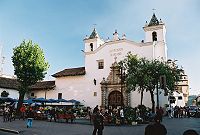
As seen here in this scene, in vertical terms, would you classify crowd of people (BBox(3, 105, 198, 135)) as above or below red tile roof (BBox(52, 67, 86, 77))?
below

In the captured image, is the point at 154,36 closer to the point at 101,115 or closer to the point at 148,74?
the point at 148,74

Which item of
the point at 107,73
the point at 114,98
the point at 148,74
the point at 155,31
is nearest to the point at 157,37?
the point at 155,31

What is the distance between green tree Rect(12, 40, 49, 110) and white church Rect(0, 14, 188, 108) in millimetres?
11308

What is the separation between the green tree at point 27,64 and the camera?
3281 cm

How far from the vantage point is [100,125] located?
539 inches

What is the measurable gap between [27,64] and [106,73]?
1418cm

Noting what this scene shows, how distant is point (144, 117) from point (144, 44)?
1492 cm

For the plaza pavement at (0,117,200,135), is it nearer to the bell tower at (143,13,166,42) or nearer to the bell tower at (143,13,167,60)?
the bell tower at (143,13,167,60)

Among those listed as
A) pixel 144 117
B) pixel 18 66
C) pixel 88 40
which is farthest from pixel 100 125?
pixel 88 40

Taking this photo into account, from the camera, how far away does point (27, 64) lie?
107ft

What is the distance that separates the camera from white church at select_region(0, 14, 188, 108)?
131 ft

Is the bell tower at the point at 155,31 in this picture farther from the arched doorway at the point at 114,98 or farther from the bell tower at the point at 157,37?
the arched doorway at the point at 114,98

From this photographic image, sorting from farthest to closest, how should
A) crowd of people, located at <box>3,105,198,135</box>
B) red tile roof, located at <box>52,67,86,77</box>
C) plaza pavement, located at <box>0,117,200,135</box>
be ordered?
red tile roof, located at <box>52,67,86,77</box>, plaza pavement, located at <box>0,117,200,135</box>, crowd of people, located at <box>3,105,198,135</box>

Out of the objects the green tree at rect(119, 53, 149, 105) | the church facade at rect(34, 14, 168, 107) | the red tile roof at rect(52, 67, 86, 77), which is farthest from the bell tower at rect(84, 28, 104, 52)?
the green tree at rect(119, 53, 149, 105)
